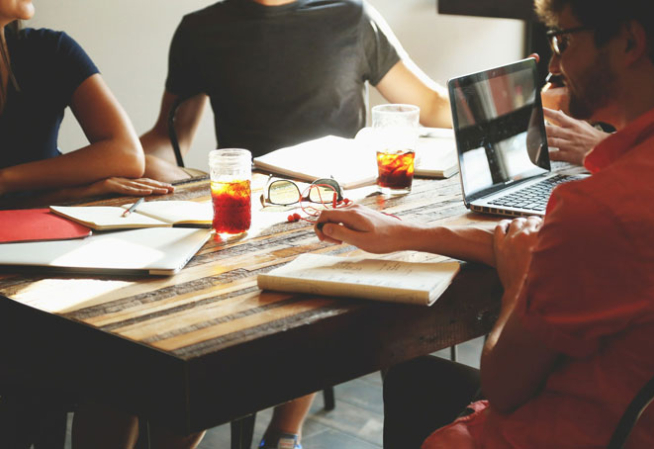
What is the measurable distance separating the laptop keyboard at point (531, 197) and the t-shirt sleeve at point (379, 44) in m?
0.95

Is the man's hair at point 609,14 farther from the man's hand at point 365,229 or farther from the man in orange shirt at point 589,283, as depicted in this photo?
the man's hand at point 365,229

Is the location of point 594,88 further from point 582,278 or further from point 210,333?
point 210,333

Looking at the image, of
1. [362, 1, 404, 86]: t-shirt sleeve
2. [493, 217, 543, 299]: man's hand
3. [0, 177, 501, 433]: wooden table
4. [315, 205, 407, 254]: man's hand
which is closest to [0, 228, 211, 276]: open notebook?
[0, 177, 501, 433]: wooden table

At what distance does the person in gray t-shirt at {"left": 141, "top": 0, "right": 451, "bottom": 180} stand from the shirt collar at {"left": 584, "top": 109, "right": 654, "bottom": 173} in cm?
149

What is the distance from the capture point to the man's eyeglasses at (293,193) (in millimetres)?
1549

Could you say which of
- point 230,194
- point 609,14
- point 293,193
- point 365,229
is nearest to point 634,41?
point 609,14

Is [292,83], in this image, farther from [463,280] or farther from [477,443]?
[477,443]

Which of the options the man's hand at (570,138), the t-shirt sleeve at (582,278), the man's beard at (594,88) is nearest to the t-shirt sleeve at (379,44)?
the man's hand at (570,138)

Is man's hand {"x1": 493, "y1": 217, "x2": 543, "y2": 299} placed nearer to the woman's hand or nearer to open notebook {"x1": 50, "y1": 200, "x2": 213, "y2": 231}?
open notebook {"x1": 50, "y1": 200, "x2": 213, "y2": 231}

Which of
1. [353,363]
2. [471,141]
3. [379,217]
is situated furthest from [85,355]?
[471,141]

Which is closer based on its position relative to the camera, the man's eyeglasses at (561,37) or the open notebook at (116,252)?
the man's eyeglasses at (561,37)

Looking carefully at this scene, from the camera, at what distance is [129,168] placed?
1816mm

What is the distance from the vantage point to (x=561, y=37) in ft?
3.02

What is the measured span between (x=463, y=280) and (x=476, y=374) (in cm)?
17
